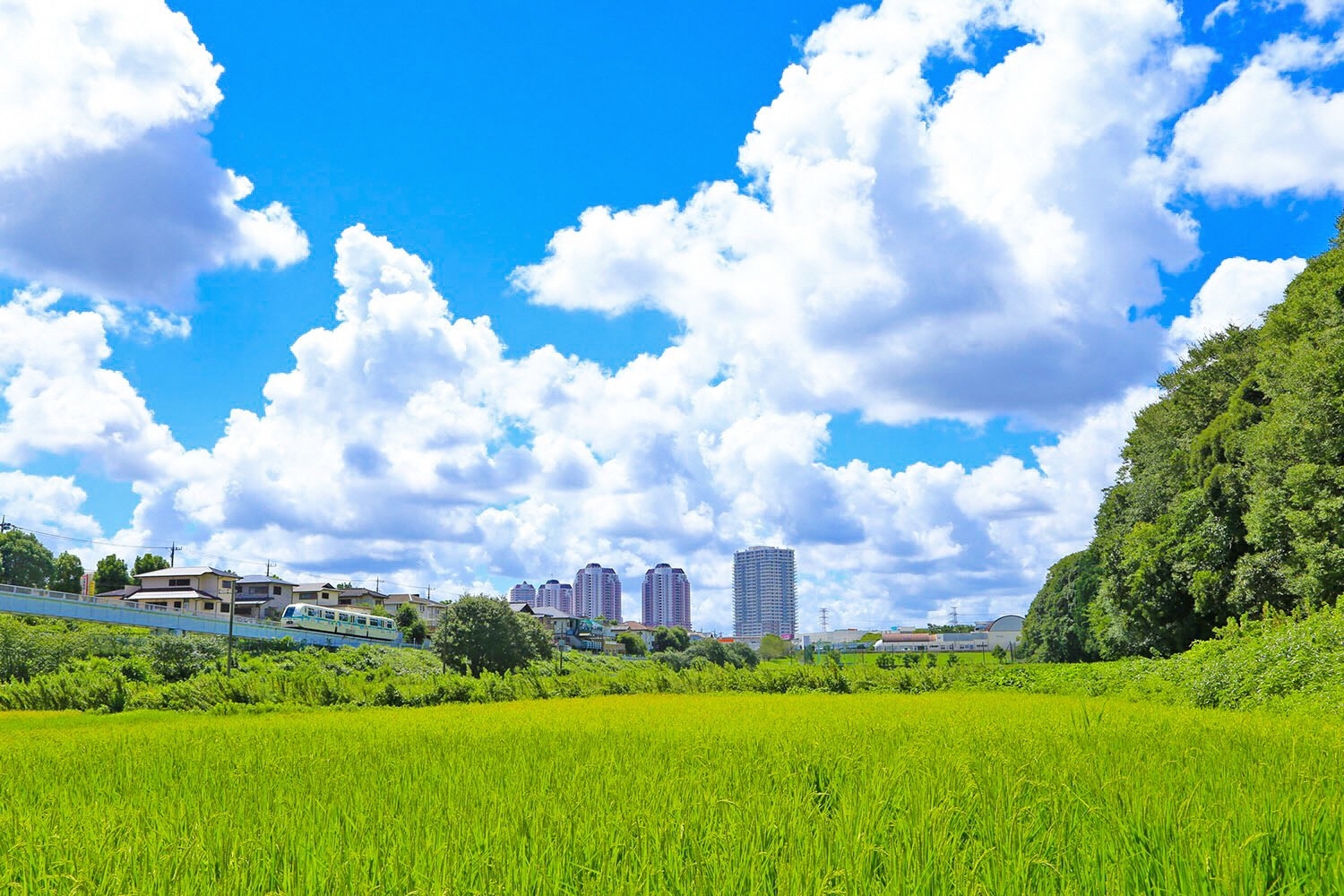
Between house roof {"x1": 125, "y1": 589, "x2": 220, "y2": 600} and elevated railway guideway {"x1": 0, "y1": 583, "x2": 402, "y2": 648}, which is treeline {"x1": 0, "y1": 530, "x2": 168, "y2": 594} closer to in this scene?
house roof {"x1": 125, "y1": 589, "x2": 220, "y2": 600}

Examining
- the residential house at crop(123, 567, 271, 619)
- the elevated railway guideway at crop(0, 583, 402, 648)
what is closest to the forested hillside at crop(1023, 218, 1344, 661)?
the elevated railway guideway at crop(0, 583, 402, 648)

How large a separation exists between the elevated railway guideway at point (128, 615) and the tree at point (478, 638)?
830 inches

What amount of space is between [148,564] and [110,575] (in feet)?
16.4

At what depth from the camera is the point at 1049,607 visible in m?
63.9

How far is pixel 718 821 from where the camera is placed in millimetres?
4625

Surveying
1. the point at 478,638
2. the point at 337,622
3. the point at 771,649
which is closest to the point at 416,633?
the point at 337,622

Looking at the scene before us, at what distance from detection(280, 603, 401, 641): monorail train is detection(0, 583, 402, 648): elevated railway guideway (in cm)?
180

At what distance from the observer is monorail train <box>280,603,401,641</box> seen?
2689 inches

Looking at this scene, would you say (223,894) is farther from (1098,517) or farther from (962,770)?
(1098,517)

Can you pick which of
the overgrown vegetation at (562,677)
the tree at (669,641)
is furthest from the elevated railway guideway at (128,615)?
the tree at (669,641)

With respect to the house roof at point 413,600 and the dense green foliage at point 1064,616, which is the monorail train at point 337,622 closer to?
the house roof at point 413,600

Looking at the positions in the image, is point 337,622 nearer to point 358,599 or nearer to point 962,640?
point 358,599

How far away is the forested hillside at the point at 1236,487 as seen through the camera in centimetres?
2483

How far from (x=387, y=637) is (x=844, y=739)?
246 feet
